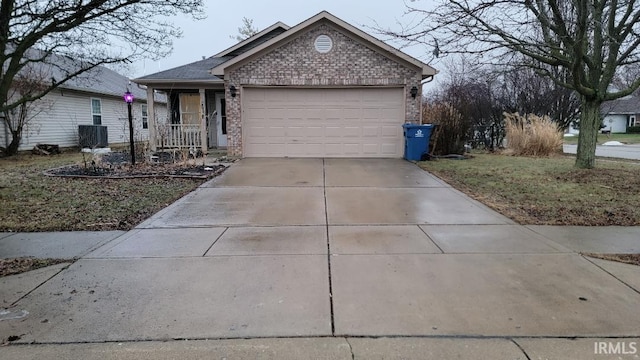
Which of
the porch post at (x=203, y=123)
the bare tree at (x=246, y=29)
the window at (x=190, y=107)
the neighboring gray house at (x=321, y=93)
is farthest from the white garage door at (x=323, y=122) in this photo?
the bare tree at (x=246, y=29)

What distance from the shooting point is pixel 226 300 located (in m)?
3.64

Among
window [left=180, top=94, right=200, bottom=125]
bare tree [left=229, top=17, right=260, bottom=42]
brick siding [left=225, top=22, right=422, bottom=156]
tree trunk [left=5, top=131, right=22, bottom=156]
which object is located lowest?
tree trunk [left=5, top=131, right=22, bottom=156]

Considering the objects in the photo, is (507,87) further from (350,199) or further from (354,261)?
(354,261)

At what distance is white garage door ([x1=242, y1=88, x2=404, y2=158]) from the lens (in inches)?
566

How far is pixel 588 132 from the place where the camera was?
10.9 m

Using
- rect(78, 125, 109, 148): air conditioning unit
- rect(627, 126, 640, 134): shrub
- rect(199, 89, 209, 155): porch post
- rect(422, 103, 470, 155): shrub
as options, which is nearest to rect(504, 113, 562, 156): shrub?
rect(422, 103, 470, 155): shrub

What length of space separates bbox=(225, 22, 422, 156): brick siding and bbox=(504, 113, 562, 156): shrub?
18.9ft

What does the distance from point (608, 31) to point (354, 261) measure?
9.30 metres

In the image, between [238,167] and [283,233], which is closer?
[283,233]

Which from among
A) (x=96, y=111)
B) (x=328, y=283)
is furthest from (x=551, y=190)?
(x=96, y=111)

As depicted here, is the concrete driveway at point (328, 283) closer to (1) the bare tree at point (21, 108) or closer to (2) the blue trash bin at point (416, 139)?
(2) the blue trash bin at point (416, 139)

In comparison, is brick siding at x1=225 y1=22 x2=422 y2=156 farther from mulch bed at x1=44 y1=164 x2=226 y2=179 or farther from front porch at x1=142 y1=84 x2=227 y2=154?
mulch bed at x1=44 y1=164 x2=226 y2=179

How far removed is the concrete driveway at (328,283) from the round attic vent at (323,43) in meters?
8.77

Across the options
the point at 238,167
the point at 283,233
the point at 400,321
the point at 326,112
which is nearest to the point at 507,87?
the point at 326,112
